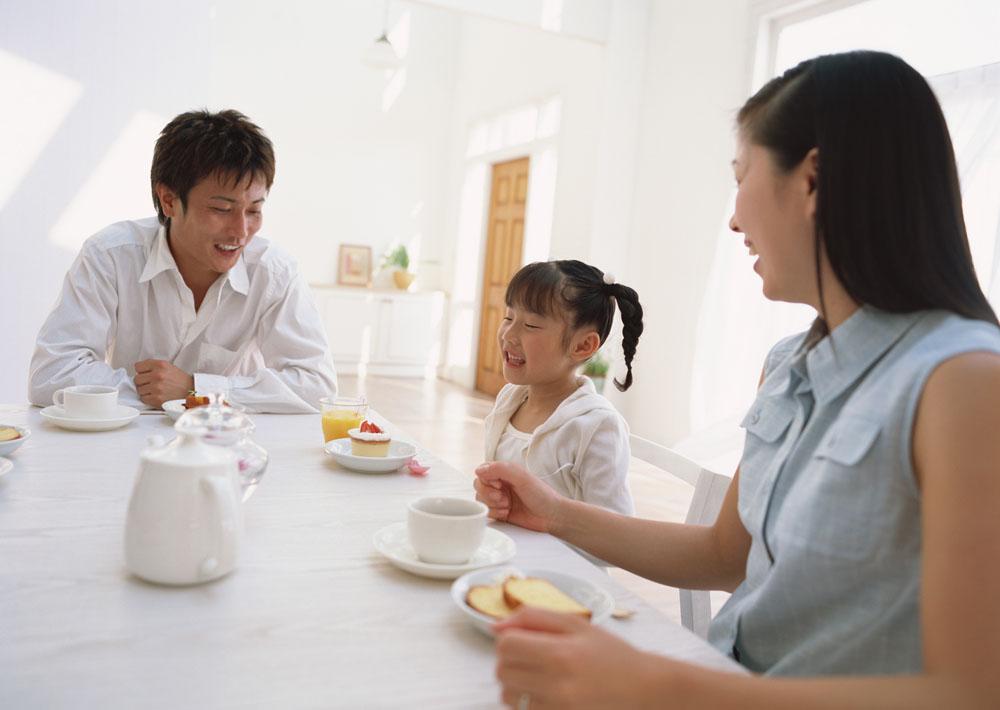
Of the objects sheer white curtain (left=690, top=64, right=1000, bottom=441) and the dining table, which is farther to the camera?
sheer white curtain (left=690, top=64, right=1000, bottom=441)

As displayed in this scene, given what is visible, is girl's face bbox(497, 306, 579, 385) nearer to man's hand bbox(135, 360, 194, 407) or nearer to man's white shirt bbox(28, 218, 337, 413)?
man's white shirt bbox(28, 218, 337, 413)

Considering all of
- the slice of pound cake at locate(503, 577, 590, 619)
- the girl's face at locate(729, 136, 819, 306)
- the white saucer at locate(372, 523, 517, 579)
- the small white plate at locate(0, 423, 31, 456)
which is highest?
the girl's face at locate(729, 136, 819, 306)

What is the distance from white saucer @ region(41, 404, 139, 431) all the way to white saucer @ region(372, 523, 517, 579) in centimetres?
74

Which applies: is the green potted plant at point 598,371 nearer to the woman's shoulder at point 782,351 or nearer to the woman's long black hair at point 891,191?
the woman's shoulder at point 782,351

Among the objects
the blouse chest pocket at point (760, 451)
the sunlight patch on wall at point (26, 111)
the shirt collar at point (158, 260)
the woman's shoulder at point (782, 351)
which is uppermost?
the sunlight patch on wall at point (26, 111)

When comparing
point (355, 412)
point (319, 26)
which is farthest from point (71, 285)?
point (319, 26)

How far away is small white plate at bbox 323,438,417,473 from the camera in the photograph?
1313 millimetres

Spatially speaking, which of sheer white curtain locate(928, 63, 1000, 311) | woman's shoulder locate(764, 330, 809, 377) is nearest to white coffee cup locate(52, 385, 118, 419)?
woman's shoulder locate(764, 330, 809, 377)

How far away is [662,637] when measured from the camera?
0.78 meters

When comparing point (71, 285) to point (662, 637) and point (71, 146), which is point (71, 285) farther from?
point (71, 146)

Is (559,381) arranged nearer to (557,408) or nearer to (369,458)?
(557,408)

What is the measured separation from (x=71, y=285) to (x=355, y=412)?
34.2 inches

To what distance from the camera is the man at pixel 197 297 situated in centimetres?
180

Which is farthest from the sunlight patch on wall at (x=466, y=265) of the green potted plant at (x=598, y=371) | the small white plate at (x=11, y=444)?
the small white plate at (x=11, y=444)
